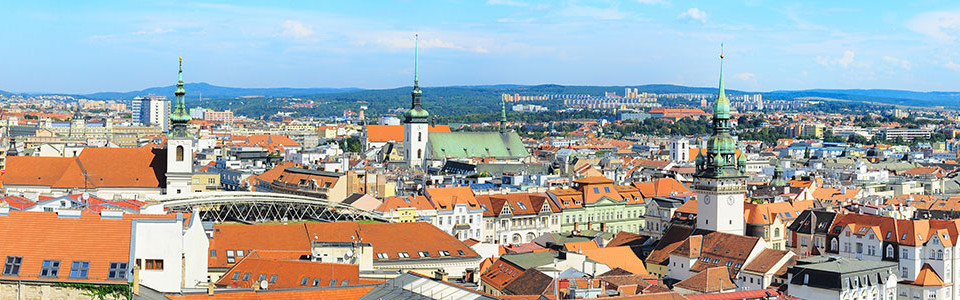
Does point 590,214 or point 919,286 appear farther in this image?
point 590,214

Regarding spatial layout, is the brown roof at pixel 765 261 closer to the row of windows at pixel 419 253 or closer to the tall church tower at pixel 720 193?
the tall church tower at pixel 720 193

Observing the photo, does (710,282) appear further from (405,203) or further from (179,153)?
(179,153)

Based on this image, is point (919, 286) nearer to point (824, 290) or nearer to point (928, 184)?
point (824, 290)

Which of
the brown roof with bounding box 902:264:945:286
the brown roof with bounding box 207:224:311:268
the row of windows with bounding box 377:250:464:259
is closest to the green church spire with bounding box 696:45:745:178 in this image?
the brown roof with bounding box 902:264:945:286

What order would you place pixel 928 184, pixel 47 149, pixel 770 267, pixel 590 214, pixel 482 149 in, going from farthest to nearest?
pixel 482 149
pixel 928 184
pixel 47 149
pixel 590 214
pixel 770 267

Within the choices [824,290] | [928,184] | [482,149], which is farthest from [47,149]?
[928,184]

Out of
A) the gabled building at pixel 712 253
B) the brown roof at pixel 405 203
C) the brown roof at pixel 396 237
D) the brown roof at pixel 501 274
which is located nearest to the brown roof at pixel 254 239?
the brown roof at pixel 396 237
